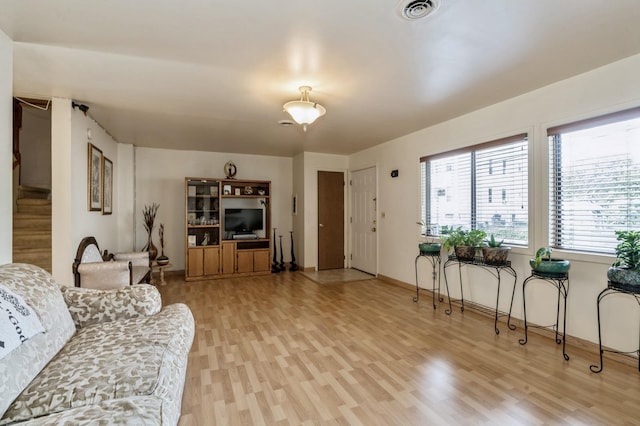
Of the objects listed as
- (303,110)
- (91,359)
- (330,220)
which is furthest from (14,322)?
(330,220)

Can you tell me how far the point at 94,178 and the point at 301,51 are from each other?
3.32 metres

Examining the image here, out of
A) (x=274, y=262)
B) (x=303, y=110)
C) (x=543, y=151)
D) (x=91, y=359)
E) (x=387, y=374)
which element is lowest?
(x=387, y=374)

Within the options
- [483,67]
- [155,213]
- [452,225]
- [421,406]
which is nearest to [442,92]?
[483,67]

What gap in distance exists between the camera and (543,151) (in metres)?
2.86

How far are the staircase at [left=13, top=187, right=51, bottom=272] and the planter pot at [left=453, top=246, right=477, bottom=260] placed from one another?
14.7 feet

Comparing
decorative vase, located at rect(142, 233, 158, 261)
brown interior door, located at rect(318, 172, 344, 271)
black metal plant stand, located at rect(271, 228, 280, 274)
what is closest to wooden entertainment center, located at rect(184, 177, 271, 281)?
black metal plant stand, located at rect(271, 228, 280, 274)

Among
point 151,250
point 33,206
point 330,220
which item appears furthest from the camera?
point 330,220

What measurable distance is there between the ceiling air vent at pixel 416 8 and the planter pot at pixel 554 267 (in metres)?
2.19

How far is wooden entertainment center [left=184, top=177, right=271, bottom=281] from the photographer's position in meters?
5.27

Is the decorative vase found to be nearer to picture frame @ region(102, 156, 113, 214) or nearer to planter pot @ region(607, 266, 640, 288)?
picture frame @ region(102, 156, 113, 214)

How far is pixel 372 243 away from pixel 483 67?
11.6 ft

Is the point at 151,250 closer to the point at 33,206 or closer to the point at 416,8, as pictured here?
the point at 33,206

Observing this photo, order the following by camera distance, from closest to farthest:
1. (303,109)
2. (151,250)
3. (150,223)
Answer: (303,109) < (151,250) < (150,223)

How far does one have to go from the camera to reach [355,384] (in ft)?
6.70
